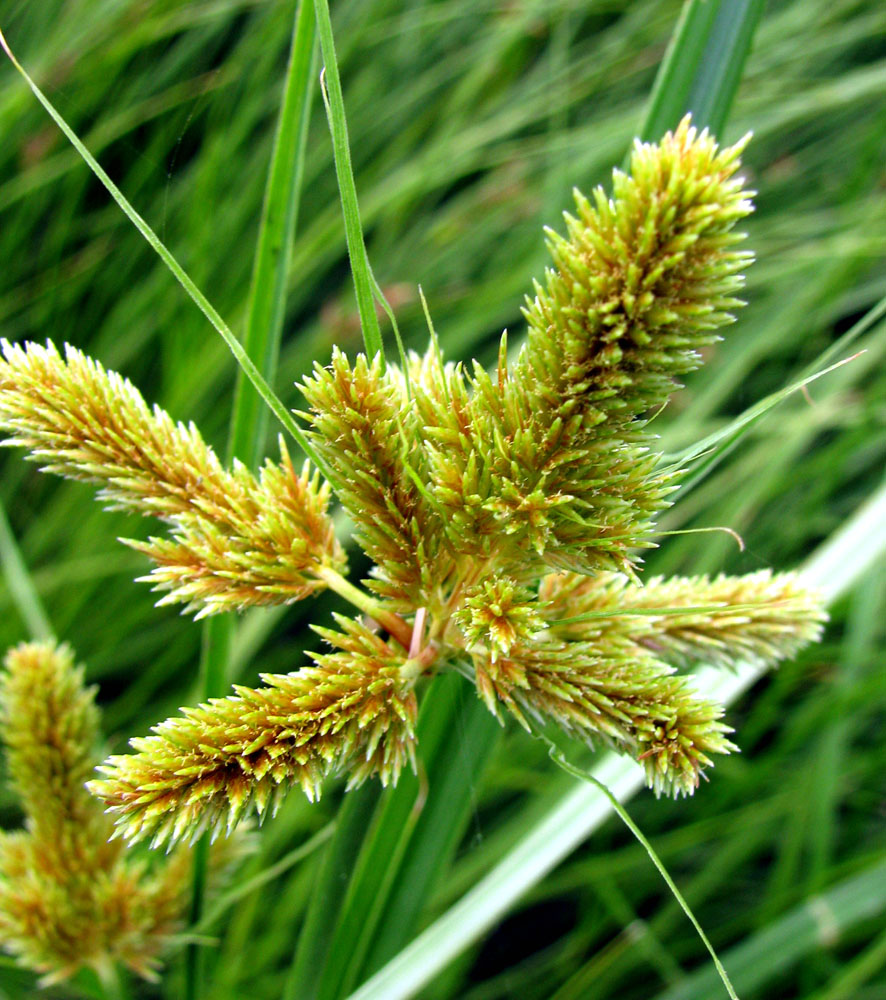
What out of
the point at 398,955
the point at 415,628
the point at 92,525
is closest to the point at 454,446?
the point at 415,628

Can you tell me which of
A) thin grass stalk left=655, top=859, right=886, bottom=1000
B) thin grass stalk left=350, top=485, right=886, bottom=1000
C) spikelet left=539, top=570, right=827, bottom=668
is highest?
spikelet left=539, top=570, right=827, bottom=668

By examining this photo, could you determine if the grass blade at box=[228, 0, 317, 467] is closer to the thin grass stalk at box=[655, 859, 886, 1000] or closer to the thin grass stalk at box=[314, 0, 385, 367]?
the thin grass stalk at box=[314, 0, 385, 367]

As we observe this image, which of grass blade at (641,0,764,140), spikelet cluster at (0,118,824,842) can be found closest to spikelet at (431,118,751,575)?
spikelet cluster at (0,118,824,842)

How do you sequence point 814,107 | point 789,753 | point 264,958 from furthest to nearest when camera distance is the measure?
point 789,753
point 814,107
point 264,958

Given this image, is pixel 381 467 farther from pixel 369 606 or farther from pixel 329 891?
pixel 329 891

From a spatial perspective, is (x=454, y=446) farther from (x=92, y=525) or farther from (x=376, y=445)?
(x=92, y=525)

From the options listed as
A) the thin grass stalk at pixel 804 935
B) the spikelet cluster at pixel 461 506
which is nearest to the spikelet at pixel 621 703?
the spikelet cluster at pixel 461 506

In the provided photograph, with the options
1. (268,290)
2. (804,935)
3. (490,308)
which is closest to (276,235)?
(268,290)
